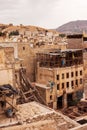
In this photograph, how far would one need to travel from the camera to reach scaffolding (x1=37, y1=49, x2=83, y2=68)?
3656 cm

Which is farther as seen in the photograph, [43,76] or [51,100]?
[43,76]

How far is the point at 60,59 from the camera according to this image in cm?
3672

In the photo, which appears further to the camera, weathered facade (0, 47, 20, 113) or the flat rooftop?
weathered facade (0, 47, 20, 113)

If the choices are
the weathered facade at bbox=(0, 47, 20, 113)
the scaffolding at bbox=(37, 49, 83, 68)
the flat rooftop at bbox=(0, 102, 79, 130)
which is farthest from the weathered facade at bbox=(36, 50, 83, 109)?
the weathered facade at bbox=(0, 47, 20, 113)

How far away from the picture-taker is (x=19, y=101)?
2831cm

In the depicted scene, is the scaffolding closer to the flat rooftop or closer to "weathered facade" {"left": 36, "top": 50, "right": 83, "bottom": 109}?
"weathered facade" {"left": 36, "top": 50, "right": 83, "bottom": 109}

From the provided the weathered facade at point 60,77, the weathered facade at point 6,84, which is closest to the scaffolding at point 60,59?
the weathered facade at point 60,77

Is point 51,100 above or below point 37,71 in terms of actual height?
below

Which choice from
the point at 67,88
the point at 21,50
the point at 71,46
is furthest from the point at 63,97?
the point at 71,46

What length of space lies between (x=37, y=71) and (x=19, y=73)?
6.69m

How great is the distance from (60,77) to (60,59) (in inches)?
101

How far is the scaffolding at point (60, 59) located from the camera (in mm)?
36562

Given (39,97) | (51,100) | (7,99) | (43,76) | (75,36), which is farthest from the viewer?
(75,36)

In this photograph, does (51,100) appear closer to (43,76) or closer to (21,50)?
(43,76)
